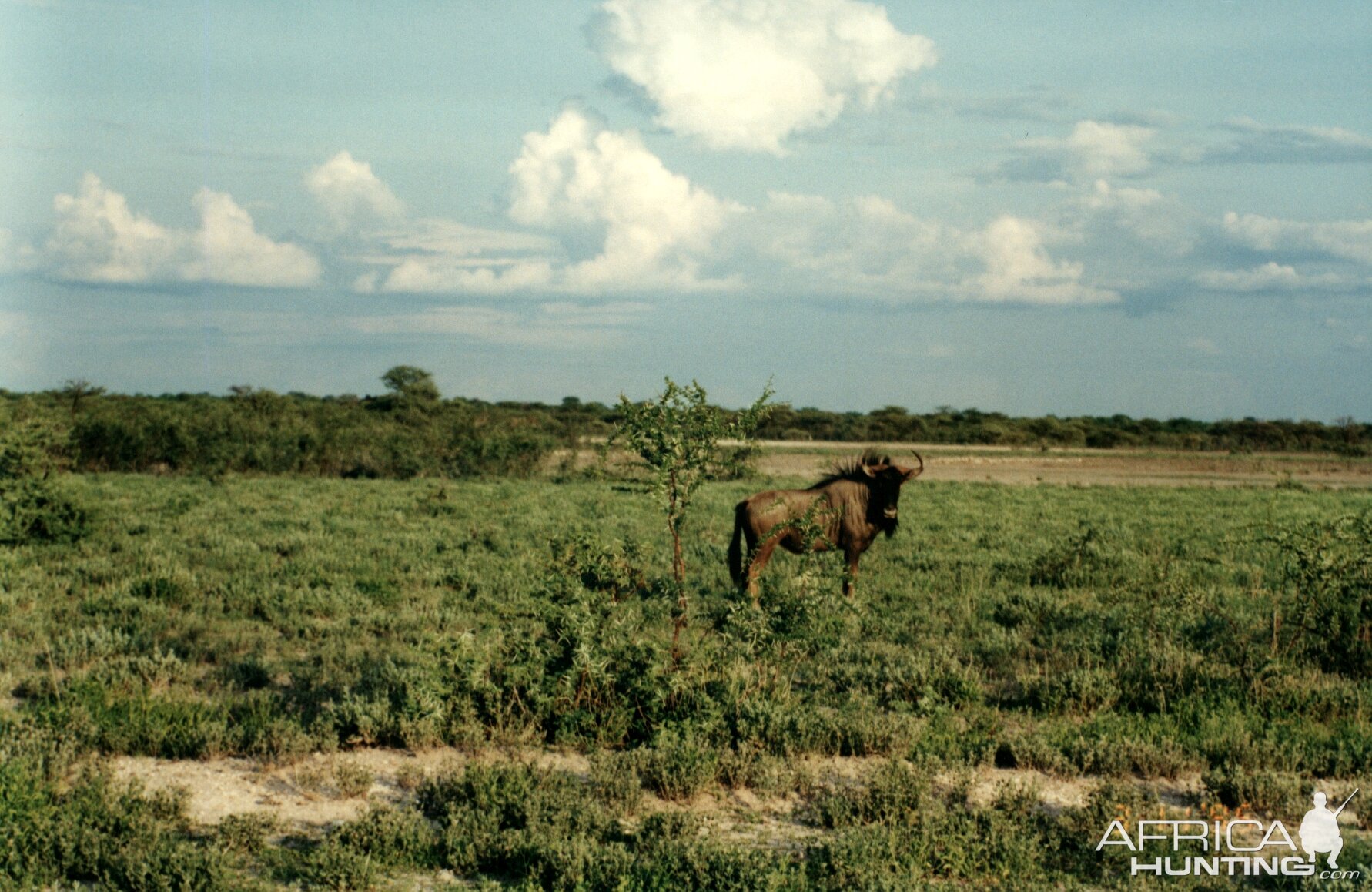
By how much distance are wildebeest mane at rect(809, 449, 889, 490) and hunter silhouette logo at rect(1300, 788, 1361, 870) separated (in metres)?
7.80

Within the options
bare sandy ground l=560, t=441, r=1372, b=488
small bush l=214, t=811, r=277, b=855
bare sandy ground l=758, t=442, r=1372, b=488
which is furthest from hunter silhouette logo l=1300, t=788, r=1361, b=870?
bare sandy ground l=758, t=442, r=1372, b=488

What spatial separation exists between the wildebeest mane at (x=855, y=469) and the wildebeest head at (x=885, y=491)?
0.05 m

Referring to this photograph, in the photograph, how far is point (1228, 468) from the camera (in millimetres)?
56500

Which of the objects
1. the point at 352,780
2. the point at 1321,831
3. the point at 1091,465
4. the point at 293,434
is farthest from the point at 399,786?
the point at 1091,465

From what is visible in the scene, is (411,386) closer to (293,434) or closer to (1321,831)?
(293,434)

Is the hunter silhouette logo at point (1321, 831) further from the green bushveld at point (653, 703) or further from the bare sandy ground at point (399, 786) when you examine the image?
the bare sandy ground at point (399, 786)

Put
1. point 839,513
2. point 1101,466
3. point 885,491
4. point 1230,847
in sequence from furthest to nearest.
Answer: point 1101,466, point 885,491, point 839,513, point 1230,847

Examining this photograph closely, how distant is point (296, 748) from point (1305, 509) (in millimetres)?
31326

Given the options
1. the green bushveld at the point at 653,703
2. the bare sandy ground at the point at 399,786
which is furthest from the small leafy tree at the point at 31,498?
the bare sandy ground at the point at 399,786

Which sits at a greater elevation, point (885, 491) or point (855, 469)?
point (855, 469)

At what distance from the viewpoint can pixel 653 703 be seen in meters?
7.75

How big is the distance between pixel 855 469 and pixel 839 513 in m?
1.69

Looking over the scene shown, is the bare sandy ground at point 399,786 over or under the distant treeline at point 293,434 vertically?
under

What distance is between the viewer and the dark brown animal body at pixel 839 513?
12.6m
